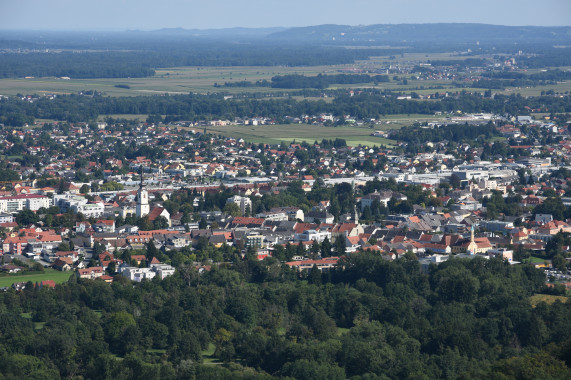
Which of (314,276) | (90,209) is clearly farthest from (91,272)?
(90,209)

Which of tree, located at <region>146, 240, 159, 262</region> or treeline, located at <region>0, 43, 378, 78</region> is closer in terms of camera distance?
tree, located at <region>146, 240, 159, 262</region>

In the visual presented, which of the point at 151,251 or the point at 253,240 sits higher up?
the point at 151,251

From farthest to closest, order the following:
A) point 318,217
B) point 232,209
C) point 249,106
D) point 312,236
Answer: point 249,106, point 232,209, point 318,217, point 312,236

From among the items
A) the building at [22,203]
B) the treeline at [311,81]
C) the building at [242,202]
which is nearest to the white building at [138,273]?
the building at [242,202]

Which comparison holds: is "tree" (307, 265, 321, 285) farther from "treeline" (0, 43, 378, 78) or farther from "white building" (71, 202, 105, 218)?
"treeline" (0, 43, 378, 78)

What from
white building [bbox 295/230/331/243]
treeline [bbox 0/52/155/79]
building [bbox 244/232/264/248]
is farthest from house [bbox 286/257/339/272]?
treeline [bbox 0/52/155/79]

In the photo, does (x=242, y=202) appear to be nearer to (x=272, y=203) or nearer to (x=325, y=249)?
(x=272, y=203)
